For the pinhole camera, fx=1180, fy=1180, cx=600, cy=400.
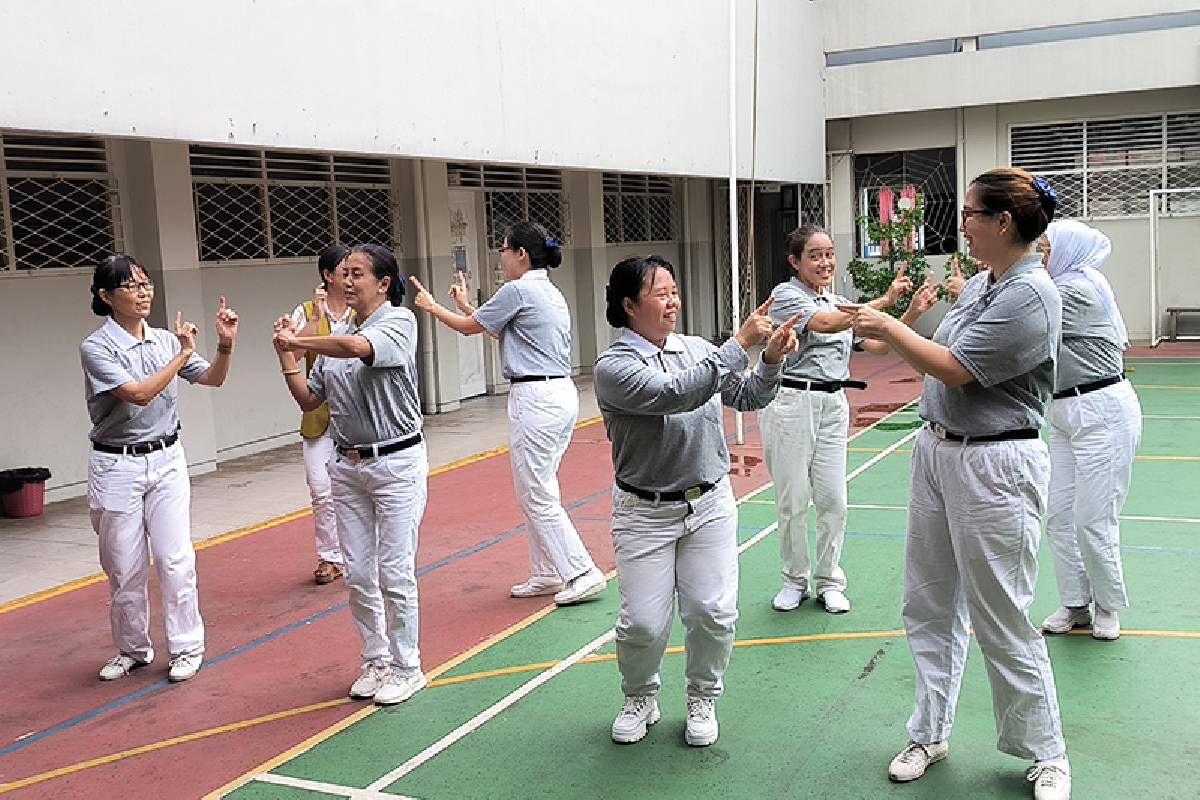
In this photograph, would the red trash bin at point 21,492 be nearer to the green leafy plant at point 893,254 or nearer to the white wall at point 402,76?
the white wall at point 402,76

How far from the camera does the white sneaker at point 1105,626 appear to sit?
17.6ft

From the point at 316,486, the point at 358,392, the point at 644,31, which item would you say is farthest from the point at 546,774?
the point at 644,31

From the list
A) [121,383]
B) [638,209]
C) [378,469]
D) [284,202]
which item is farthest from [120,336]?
[638,209]

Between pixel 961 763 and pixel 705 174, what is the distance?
11833 mm

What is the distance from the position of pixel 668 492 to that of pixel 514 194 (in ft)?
38.9

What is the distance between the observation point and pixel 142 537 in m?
5.64

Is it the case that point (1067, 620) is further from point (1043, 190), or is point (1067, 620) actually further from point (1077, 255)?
point (1043, 190)

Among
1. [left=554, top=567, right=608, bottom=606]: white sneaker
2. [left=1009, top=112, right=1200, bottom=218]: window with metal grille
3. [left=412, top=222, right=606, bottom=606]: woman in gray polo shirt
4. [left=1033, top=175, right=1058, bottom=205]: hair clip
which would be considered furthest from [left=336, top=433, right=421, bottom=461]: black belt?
[left=1009, top=112, right=1200, bottom=218]: window with metal grille

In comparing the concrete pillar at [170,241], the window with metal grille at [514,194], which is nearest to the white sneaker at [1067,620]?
the concrete pillar at [170,241]

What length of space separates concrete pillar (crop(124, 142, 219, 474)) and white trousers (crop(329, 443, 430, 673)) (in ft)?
18.2

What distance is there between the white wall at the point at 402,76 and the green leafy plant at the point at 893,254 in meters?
2.54

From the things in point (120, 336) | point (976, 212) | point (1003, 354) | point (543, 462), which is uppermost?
point (976, 212)

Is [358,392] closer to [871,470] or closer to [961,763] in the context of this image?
[961,763]

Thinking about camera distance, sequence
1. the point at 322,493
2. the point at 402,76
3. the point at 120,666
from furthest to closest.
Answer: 1. the point at 402,76
2. the point at 322,493
3. the point at 120,666
